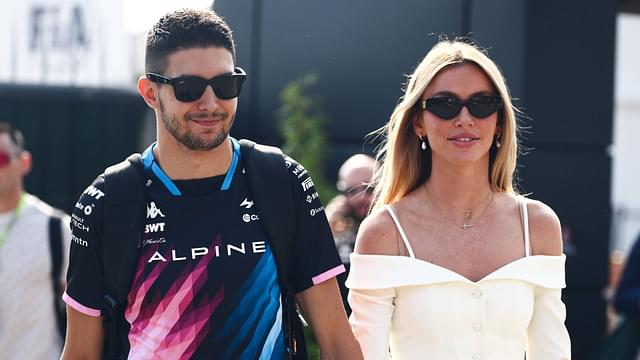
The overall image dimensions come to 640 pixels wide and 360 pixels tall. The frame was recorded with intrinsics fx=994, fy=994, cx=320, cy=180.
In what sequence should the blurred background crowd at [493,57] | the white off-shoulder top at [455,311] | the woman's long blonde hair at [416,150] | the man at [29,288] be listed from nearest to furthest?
the white off-shoulder top at [455,311]
the woman's long blonde hair at [416,150]
the man at [29,288]
the blurred background crowd at [493,57]

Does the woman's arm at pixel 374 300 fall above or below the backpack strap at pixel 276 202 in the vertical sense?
below

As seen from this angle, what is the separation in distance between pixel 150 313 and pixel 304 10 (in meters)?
4.50

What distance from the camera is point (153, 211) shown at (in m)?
2.82

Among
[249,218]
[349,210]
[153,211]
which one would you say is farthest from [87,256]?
[349,210]

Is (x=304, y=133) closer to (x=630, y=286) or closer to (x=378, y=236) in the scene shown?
(x=630, y=286)

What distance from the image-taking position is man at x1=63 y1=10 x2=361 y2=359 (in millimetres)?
2762

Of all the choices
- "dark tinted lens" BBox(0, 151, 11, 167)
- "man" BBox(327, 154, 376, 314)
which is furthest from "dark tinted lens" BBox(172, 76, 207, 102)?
"dark tinted lens" BBox(0, 151, 11, 167)

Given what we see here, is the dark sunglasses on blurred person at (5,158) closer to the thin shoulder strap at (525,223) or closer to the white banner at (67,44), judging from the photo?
the thin shoulder strap at (525,223)

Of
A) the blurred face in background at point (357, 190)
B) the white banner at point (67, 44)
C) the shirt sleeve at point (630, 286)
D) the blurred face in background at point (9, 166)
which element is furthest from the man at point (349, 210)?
the white banner at point (67, 44)

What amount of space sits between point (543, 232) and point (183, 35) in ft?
4.52

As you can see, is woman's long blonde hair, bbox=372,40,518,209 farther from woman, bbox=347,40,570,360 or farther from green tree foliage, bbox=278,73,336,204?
green tree foliage, bbox=278,73,336,204

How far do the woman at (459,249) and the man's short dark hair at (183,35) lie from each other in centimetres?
81

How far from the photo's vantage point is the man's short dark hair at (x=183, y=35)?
283 cm

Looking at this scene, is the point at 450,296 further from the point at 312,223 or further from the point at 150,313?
the point at 150,313
